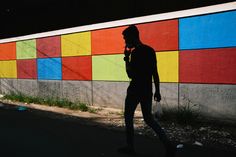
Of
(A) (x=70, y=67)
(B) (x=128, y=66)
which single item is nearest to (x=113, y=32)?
(A) (x=70, y=67)

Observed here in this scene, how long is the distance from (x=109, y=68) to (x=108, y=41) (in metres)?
0.72

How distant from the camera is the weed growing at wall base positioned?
30.3 feet

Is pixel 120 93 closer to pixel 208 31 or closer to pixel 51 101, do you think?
pixel 51 101

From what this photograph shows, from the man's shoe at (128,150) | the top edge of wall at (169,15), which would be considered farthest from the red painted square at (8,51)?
the man's shoe at (128,150)

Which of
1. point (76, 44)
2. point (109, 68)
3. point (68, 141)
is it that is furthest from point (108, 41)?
point (68, 141)

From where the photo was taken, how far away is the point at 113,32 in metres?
8.91

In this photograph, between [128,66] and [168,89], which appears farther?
[168,89]

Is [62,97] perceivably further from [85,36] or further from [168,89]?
[168,89]

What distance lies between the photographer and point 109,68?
29.7ft

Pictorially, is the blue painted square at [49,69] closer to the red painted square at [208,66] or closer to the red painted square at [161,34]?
→ the red painted square at [161,34]

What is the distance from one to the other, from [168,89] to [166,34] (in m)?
1.27

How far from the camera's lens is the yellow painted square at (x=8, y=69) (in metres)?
12.6

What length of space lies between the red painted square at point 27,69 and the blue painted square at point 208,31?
590 cm

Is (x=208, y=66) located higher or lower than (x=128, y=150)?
higher
